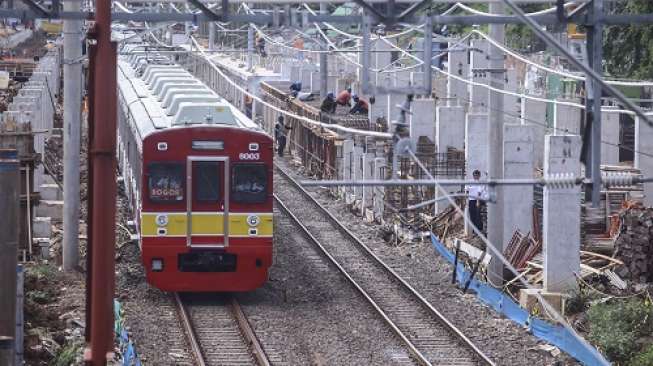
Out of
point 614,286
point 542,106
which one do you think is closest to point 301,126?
point 542,106

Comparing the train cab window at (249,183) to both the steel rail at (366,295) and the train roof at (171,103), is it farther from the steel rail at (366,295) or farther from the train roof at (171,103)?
the steel rail at (366,295)

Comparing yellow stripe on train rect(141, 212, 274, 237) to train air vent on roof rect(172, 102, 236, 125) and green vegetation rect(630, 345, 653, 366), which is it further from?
green vegetation rect(630, 345, 653, 366)

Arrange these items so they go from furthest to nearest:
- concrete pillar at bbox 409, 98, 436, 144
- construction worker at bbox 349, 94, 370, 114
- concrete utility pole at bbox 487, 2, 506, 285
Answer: construction worker at bbox 349, 94, 370, 114 → concrete pillar at bbox 409, 98, 436, 144 → concrete utility pole at bbox 487, 2, 506, 285

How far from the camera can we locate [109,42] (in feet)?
26.7

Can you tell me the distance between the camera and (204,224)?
15383 millimetres

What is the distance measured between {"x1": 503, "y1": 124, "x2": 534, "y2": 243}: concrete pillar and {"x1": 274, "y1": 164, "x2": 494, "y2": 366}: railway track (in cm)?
172

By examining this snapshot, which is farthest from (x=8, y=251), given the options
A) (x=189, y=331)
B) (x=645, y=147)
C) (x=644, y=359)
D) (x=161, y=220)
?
(x=645, y=147)

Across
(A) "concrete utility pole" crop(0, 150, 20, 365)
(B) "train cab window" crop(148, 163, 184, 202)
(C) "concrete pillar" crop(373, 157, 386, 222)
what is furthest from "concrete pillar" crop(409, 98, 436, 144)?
(A) "concrete utility pole" crop(0, 150, 20, 365)

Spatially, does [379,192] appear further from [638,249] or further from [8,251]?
[8,251]

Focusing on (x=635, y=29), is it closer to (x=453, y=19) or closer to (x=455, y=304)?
(x=455, y=304)

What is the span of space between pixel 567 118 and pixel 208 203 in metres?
12.1

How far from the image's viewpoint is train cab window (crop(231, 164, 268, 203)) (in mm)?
15375

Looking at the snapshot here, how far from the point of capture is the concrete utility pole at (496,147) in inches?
628

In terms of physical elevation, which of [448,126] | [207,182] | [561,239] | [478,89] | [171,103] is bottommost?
[561,239]
